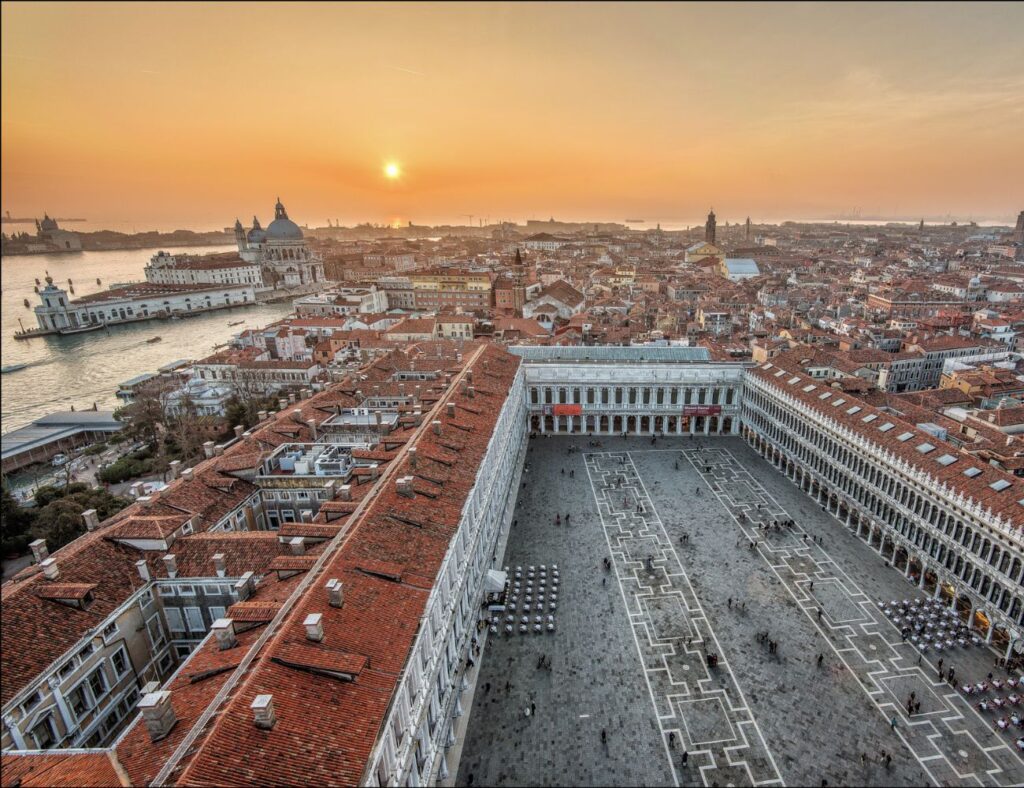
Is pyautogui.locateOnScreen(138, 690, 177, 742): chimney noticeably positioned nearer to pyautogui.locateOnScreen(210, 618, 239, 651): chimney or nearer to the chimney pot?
pyautogui.locateOnScreen(210, 618, 239, 651): chimney

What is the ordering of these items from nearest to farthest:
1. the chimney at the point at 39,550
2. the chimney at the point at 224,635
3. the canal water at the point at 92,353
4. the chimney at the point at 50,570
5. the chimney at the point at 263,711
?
1. the chimney at the point at 263,711
2. the chimney at the point at 224,635
3. the chimney at the point at 50,570
4. the chimney at the point at 39,550
5. the canal water at the point at 92,353

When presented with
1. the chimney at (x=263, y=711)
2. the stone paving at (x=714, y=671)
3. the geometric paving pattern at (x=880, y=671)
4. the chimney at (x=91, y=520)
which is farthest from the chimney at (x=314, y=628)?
the geometric paving pattern at (x=880, y=671)

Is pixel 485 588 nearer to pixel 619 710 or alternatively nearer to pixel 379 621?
pixel 619 710

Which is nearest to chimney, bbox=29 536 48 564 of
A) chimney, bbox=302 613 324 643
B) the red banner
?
chimney, bbox=302 613 324 643

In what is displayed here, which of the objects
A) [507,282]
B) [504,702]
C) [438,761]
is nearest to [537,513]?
[504,702]

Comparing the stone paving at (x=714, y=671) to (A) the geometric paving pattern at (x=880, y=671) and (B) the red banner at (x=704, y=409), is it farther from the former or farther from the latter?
(B) the red banner at (x=704, y=409)

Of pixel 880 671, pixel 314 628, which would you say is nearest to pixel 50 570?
pixel 314 628

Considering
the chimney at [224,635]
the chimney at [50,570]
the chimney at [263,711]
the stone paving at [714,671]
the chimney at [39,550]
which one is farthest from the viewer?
the chimney at [39,550]
